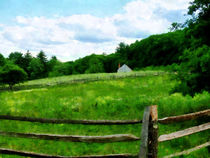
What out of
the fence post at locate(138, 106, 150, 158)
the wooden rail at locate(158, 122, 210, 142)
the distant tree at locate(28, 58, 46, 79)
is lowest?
the wooden rail at locate(158, 122, 210, 142)

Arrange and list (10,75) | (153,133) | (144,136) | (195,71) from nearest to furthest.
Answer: (144,136) < (153,133) < (195,71) < (10,75)

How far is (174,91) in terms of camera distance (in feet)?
32.1

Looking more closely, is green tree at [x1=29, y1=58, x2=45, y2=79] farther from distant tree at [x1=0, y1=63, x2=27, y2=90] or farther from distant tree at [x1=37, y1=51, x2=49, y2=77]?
distant tree at [x1=0, y1=63, x2=27, y2=90]

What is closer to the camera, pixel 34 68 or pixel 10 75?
pixel 10 75

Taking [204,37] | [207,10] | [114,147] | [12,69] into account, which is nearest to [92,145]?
[114,147]

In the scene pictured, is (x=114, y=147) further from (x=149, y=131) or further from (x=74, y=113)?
(x=74, y=113)

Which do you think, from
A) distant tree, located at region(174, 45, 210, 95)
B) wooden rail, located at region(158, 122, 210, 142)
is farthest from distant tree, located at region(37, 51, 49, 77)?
wooden rail, located at region(158, 122, 210, 142)

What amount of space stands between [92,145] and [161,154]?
104 inches

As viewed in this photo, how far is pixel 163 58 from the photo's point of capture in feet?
326

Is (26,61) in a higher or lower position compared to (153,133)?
higher

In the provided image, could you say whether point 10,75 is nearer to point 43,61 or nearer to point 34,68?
point 34,68

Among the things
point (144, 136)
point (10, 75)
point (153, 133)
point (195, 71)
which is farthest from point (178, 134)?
point (10, 75)

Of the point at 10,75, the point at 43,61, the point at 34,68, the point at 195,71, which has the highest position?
the point at 43,61

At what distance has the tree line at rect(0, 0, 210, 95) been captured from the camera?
8.34 m
